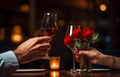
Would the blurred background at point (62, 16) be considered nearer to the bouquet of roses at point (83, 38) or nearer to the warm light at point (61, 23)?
the warm light at point (61, 23)

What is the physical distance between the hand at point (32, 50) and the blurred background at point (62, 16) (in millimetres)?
3632

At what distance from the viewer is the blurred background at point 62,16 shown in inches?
209

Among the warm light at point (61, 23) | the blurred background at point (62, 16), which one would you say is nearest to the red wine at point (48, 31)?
the blurred background at point (62, 16)

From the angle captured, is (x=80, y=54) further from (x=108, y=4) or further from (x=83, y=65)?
(x=108, y=4)

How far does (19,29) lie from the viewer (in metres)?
5.37

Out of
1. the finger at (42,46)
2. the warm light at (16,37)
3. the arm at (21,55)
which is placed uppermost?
the finger at (42,46)

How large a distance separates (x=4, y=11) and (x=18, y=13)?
0.78ft

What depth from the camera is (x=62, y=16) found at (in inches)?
211

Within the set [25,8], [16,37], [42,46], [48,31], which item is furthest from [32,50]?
[25,8]

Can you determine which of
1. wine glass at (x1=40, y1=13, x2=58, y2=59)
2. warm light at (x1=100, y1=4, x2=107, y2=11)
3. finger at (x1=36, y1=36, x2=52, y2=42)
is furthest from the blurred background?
finger at (x1=36, y1=36, x2=52, y2=42)

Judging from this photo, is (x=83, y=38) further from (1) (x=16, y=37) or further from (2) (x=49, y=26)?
(1) (x=16, y=37)

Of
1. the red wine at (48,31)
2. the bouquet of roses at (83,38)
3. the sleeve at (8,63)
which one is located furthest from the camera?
the bouquet of roses at (83,38)

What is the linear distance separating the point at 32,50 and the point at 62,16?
12.8ft

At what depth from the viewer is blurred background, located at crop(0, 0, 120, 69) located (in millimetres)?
5312
